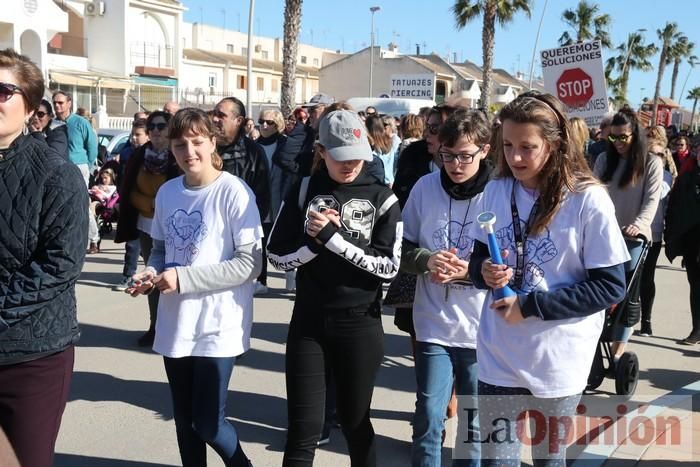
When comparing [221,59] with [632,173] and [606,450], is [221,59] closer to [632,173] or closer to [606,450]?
[632,173]

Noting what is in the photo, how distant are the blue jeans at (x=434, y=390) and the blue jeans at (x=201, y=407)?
88 cm

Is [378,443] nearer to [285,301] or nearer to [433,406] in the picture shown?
[433,406]

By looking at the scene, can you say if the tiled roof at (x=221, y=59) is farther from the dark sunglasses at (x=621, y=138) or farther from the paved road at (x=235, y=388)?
the dark sunglasses at (x=621, y=138)

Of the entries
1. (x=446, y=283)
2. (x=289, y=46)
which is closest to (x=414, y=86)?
(x=289, y=46)

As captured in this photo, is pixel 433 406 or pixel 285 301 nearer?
pixel 433 406

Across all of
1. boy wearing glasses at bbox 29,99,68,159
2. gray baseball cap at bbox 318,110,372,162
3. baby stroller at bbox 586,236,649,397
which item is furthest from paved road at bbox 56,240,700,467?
gray baseball cap at bbox 318,110,372,162

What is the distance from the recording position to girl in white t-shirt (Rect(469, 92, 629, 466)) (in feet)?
9.00

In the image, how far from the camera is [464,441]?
Answer: 3434 mm

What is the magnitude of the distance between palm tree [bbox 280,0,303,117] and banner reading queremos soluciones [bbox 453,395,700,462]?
16.6 m

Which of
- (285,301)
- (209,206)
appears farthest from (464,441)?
(285,301)

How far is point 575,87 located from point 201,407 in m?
8.53

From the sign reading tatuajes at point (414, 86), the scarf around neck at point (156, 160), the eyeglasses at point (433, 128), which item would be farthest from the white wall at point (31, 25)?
the eyeglasses at point (433, 128)

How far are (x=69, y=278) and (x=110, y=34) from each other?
4401 centimetres

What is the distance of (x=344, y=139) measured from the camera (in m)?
3.42
